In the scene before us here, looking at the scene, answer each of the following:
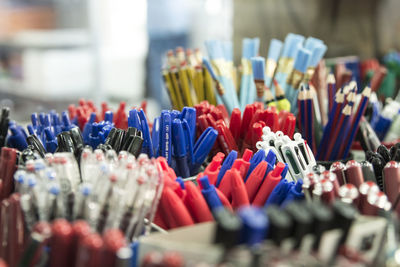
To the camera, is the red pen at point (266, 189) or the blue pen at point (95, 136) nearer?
the red pen at point (266, 189)

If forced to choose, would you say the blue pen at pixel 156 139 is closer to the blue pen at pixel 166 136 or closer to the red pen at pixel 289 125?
the blue pen at pixel 166 136

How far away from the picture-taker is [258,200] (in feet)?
2.05

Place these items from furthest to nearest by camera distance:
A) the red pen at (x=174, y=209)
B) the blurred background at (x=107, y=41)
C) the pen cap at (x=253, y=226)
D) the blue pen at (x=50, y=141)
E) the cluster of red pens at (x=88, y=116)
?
the blurred background at (x=107, y=41), the cluster of red pens at (x=88, y=116), the blue pen at (x=50, y=141), the red pen at (x=174, y=209), the pen cap at (x=253, y=226)

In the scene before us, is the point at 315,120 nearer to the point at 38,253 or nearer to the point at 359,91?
the point at 359,91

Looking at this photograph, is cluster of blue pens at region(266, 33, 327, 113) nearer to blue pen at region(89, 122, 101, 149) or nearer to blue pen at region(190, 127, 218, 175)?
blue pen at region(190, 127, 218, 175)

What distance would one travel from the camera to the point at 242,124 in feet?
2.74

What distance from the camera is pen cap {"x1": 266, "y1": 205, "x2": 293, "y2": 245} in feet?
1.31

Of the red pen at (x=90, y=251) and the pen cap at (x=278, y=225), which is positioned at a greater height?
the pen cap at (x=278, y=225)

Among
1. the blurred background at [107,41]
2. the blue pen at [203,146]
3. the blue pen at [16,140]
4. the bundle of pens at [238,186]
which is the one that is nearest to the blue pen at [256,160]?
the bundle of pens at [238,186]

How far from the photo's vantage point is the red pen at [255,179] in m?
0.64

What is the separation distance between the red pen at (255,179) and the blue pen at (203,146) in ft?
0.45

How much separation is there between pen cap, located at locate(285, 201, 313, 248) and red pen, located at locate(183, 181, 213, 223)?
0.18 meters

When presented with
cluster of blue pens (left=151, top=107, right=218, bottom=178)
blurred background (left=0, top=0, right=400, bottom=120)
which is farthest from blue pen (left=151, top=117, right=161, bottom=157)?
blurred background (left=0, top=0, right=400, bottom=120)

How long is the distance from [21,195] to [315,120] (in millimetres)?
569
